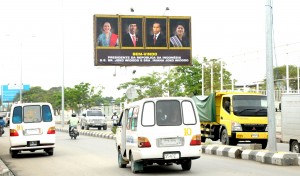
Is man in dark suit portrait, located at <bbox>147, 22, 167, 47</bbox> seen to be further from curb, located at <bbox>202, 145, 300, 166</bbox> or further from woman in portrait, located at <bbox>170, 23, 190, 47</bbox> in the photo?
curb, located at <bbox>202, 145, 300, 166</bbox>

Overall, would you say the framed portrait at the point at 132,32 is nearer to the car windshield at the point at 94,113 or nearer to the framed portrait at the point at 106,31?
the framed portrait at the point at 106,31

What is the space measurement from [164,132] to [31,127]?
8.33 m

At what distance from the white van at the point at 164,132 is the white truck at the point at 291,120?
628cm

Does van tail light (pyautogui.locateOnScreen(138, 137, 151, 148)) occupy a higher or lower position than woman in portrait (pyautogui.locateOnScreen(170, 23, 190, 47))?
lower

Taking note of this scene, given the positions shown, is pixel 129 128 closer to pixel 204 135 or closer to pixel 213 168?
pixel 213 168

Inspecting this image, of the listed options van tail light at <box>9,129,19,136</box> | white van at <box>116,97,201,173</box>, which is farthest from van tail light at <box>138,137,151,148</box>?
van tail light at <box>9,129,19,136</box>

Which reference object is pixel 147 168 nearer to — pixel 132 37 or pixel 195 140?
pixel 195 140

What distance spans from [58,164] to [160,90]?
153 ft

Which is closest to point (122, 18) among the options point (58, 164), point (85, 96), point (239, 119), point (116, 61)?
point (116, 61)

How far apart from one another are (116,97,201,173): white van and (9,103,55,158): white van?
7.12 metres

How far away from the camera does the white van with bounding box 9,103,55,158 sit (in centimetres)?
1958

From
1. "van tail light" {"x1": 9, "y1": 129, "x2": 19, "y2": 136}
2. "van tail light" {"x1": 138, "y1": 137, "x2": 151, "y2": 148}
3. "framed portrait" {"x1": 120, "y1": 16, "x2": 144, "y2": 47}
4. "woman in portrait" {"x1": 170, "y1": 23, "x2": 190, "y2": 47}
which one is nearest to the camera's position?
"van tail light" {"x1": 138, "y1": 137, "x2": 151, "y2": 148}

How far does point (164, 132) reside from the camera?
42.1 feet

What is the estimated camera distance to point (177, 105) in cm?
1325
